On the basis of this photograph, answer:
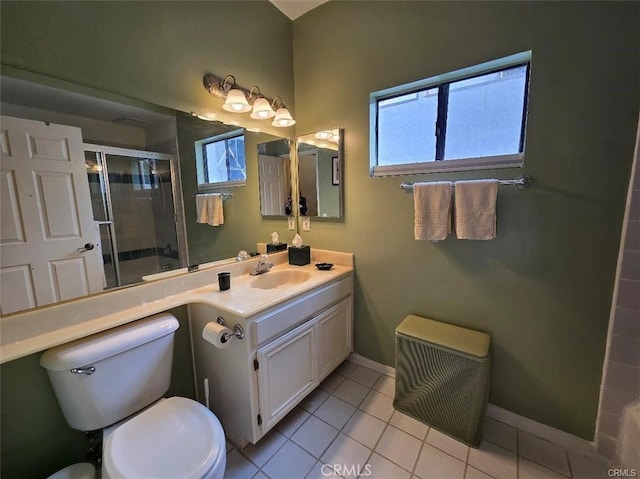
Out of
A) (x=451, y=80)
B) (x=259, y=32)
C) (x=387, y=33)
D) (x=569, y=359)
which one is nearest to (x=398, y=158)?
(x=451, y=80)

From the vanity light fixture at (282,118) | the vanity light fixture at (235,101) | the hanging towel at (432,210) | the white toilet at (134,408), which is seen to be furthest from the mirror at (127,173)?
the hanging towel at (432,210)

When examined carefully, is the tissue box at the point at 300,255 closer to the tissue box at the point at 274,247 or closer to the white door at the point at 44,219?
the tissue box at the point at 274,247

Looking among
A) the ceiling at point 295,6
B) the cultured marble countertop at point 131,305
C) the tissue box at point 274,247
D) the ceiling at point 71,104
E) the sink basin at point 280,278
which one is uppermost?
the ceiling at point 295,6

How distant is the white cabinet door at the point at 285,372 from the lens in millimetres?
1345

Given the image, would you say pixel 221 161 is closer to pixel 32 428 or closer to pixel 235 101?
pixel 235 101

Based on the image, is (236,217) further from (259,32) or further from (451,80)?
(451,80)

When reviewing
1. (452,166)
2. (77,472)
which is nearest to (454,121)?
(452,166)

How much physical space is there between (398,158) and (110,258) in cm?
177

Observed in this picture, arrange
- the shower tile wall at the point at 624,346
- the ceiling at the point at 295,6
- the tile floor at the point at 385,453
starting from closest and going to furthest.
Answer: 1. the shower tile wall at the point at 624,346
2. the tile floor at the point at 385,453
3. the ceiling at the point at 295,6

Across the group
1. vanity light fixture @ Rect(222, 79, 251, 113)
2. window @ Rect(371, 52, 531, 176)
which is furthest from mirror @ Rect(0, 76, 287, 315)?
window @ Rect(371, 52, 531, 176)

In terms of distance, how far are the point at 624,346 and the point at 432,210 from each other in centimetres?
106

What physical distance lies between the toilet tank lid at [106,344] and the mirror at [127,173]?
0.68 ft

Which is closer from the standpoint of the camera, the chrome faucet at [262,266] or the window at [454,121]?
the window at [454,121]

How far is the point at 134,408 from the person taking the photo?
1.17 meters
